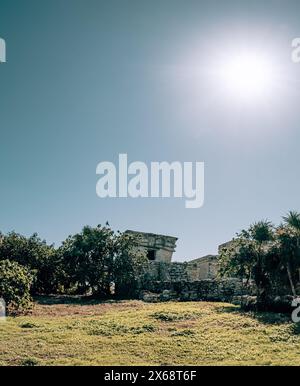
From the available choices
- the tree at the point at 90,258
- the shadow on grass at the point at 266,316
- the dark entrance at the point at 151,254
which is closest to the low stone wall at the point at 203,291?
the tree at the point at 90,258

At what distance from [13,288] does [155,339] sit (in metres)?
11.3

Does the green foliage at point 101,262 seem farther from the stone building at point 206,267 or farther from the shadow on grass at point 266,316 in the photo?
the shadow on grass at point 266,316

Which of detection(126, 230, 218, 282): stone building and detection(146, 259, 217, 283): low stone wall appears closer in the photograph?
detection(146, 259, 217, 283): low stone wall

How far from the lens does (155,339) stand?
13414 mm

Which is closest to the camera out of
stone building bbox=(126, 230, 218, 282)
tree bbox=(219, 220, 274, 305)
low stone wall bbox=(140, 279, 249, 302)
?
tree bbox=(219, 220, 274, 305)

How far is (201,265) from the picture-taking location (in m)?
40.8

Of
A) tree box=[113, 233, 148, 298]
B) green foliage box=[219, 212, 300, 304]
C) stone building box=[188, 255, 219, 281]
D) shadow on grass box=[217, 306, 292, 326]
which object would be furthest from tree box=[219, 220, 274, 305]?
stone building box=[188, 255, 219, 281]

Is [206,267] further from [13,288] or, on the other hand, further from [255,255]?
[13,288]

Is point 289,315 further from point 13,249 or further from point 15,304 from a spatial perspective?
point 13,249

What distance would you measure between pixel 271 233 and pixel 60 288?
2125 centimetres

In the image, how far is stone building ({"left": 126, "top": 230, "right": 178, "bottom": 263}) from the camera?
39.9 m

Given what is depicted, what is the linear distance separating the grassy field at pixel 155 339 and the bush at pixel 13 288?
1961mm

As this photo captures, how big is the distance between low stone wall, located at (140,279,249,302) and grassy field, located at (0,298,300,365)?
852 centimetres

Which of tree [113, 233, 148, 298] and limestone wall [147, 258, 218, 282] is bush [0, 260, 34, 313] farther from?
limestone wall [147, 258, 218, 282]
